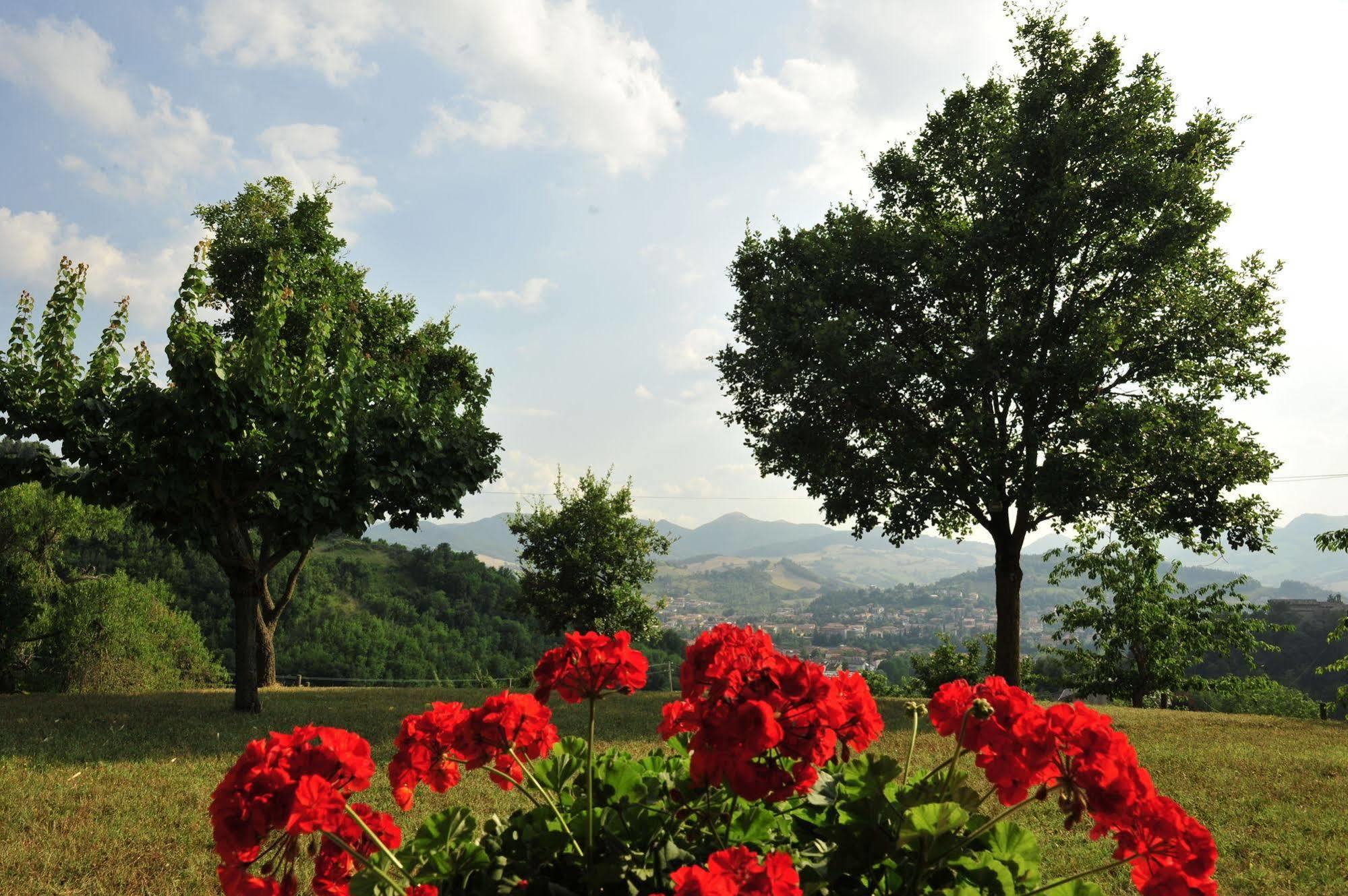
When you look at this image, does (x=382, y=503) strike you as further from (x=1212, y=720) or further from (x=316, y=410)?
(x=1212, y=720)

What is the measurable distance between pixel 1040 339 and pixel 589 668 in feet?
49.3

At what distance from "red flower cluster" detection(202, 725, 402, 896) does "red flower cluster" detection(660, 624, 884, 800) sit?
99cm

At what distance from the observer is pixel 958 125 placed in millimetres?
17188

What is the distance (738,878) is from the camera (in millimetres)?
1911

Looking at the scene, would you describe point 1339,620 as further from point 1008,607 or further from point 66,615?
point 66,615

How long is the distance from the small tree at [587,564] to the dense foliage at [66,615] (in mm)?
13579

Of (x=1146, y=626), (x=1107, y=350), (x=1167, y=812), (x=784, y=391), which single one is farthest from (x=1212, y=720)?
(x=1167, y=812)

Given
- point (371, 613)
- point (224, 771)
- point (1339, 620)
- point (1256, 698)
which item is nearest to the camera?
point (224, 771)

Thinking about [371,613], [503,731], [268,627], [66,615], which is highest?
[503,731]

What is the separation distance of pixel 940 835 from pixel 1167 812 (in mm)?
654

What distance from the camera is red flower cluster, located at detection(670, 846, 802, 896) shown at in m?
1.79

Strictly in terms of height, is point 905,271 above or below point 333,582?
above

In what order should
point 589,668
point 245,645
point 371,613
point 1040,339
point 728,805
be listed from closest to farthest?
1. point 728,805
2. point 589,668
3. point 245,645
4. point 1040,339
5. point 371,613

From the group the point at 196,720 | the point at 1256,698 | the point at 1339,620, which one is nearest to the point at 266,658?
the point at 196,720
